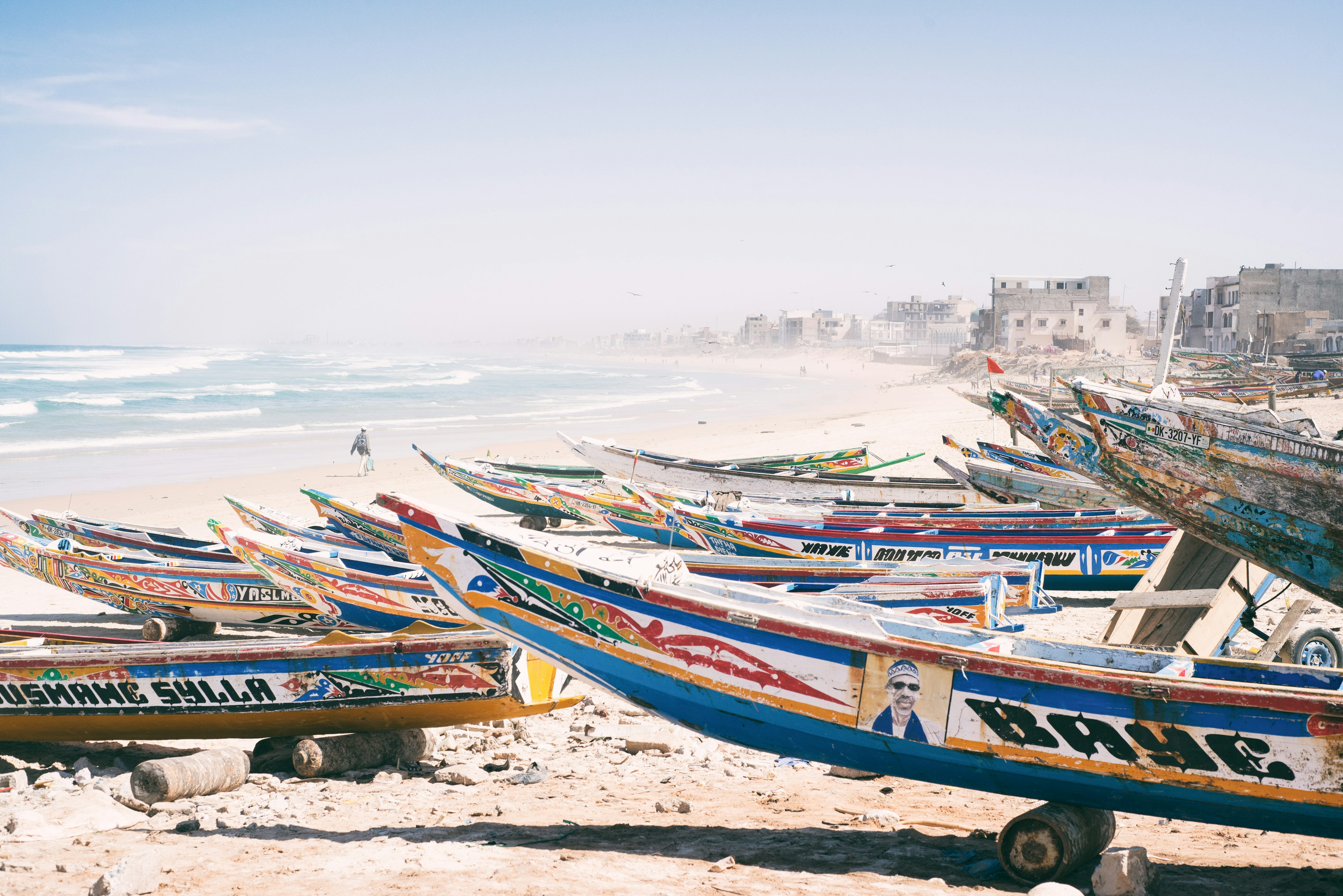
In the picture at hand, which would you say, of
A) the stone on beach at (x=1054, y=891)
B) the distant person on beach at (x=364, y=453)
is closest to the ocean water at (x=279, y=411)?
the distant person on beach at (x=364, y=453)

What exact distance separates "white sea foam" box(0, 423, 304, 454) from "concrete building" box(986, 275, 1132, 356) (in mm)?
54150

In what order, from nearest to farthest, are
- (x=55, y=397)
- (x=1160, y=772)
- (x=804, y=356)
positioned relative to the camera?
1. (x=1160, y=772)
2. (x=55, y=397)
3. (x=804, y=356)

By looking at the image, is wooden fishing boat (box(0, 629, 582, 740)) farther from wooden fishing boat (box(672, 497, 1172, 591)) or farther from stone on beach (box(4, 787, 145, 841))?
wooden fishing boat (box(672, 497, 1172, 591))

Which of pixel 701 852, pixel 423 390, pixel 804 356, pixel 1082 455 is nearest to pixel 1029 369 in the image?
pixel 423 390

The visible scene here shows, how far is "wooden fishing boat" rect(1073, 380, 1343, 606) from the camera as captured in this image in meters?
6.05

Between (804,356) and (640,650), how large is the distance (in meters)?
127

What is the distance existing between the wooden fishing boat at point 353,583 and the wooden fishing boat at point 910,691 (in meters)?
1.90

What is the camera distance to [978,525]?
1138cm

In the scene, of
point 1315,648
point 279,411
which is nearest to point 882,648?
point 1315,648

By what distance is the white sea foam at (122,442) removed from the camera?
90.6 ft

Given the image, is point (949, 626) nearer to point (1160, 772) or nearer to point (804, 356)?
point (1160, 772)

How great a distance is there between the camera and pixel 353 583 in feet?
27.2

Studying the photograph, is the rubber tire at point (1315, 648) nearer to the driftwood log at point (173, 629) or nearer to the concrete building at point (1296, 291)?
the driftwood log at point (173, 629)

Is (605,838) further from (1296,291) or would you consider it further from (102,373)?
(102,373)
